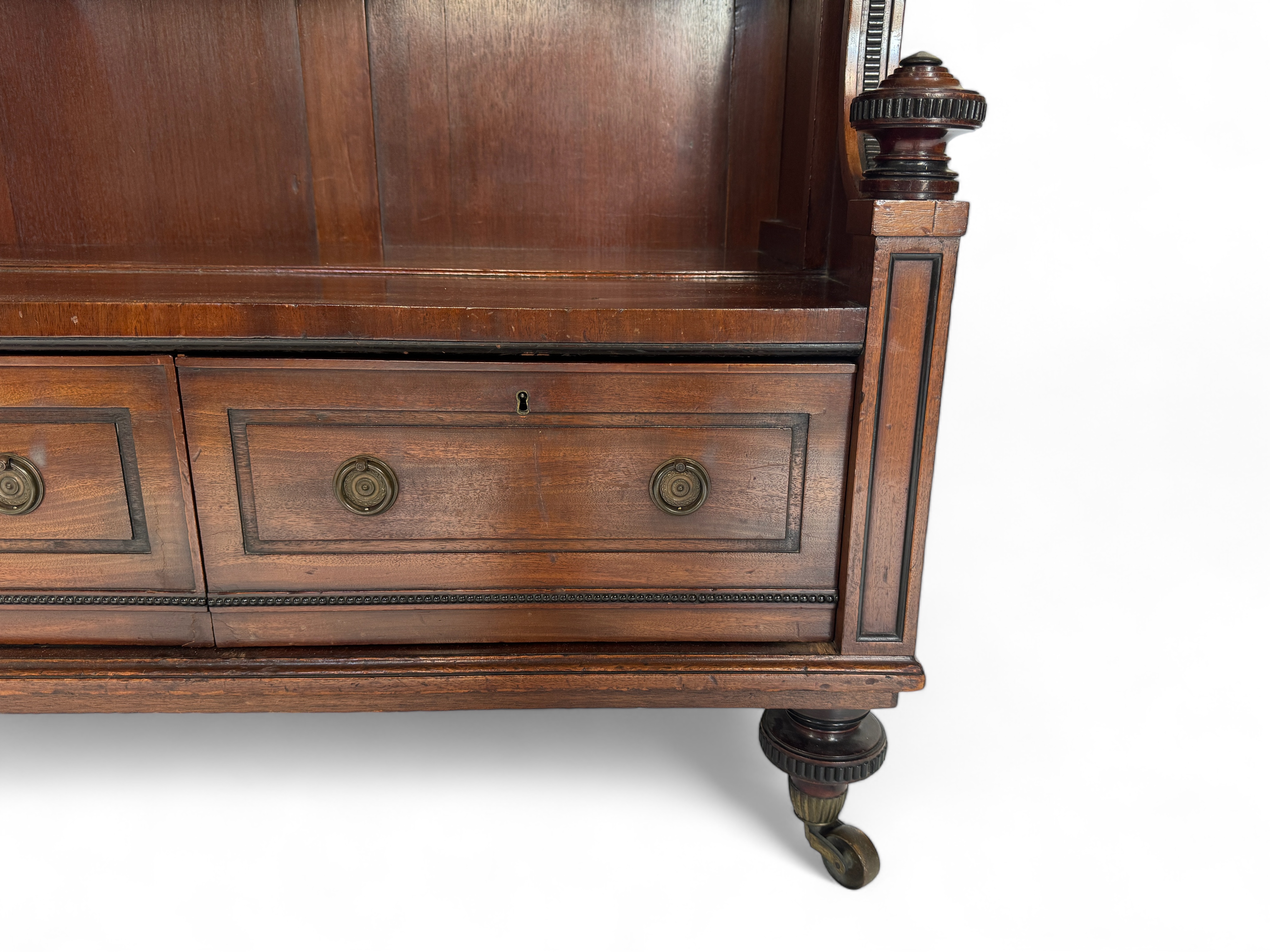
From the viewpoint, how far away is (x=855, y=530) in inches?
44.3

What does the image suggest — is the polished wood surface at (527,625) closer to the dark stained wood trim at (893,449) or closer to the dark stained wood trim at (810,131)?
the dark stained wood trim at (893,449)

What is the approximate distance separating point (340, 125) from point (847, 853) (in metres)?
1.37

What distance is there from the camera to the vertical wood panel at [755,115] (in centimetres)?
152

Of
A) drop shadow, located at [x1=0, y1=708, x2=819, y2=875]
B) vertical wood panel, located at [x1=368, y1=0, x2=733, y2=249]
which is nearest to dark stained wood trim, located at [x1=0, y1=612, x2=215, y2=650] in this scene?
drop shadow, located at [x1=0, y1=708, x2=819, y2=875]

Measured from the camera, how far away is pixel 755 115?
159 cm

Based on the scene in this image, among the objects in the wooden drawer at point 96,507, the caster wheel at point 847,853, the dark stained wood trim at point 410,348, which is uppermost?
the dark stained wood trim at point 410,348

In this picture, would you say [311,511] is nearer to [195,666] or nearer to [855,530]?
[195,666]

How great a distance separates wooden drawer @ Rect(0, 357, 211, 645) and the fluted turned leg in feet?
2.45

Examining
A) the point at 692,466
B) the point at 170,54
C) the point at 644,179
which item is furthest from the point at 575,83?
the point at 692,466

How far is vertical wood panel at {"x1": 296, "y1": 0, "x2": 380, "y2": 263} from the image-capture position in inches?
60.1

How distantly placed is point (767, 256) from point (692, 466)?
59 centimetres

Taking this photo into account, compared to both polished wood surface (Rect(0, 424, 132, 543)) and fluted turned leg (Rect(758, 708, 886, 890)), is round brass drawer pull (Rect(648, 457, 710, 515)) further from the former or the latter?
polished wood surface (Rect(0, 424, 132, 543))

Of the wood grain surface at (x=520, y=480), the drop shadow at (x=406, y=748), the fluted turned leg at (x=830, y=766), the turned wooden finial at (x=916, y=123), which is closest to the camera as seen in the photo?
the turned wooden finial at (x=916, y=123)

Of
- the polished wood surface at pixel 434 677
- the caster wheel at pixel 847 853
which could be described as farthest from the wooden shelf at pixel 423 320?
the caster wheel at pixel 847 853
